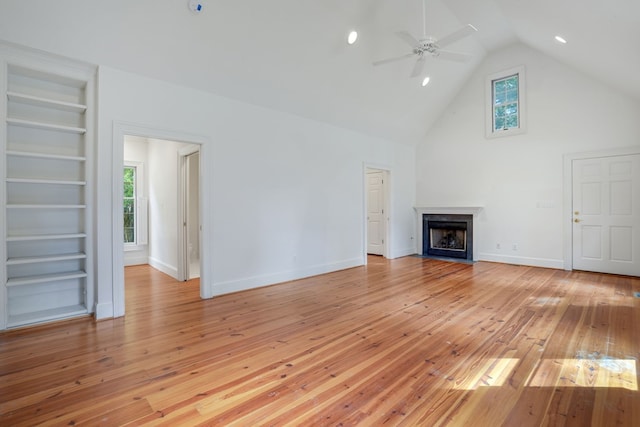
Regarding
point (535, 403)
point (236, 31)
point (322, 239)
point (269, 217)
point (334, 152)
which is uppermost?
point (236, 31)

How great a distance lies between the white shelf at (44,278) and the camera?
2.99m

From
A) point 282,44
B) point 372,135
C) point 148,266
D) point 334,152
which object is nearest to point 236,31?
point 282,44

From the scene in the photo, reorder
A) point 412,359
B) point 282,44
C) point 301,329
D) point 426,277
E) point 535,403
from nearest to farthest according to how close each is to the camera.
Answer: point 535,403
point 412,359
point 301,329
point 282,44
point 426,277

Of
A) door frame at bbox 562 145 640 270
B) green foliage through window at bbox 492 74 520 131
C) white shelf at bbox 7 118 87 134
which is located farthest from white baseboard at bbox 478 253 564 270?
white shelf at bbox 7 118 87 134

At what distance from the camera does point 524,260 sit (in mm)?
6125

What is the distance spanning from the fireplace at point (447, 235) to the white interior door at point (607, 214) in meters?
1.80

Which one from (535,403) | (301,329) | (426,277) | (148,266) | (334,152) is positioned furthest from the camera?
(148,266)

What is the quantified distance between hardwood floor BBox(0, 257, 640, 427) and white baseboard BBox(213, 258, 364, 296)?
0.57ft

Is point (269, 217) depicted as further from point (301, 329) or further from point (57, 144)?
point (57, 144)

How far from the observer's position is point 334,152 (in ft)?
18.6

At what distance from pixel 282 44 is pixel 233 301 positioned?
326 cm

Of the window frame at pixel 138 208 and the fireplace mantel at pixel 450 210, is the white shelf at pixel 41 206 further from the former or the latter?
the fireplace mantel at pixel 450 210

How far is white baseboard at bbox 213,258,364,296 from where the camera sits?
4.19 meters

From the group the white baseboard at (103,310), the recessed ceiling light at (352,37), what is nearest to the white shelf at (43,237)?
the white baseboard at (103,310)
